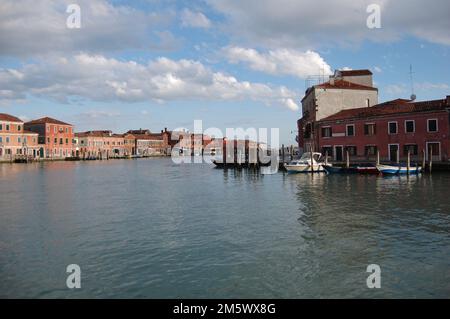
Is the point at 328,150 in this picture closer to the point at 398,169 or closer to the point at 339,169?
the point at 339,169

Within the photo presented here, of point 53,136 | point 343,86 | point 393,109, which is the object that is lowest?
point 393,109

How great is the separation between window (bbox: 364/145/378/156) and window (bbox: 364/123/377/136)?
135 cm

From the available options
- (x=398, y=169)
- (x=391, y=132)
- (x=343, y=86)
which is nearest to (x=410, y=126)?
(x=391, y=132)

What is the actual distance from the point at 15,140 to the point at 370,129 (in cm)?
6305

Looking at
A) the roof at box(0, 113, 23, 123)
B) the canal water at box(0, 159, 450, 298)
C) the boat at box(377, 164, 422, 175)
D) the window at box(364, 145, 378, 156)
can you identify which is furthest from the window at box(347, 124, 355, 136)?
the roof at box(0, 113, 23, 123)

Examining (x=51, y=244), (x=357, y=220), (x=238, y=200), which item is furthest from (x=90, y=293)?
(x=238, y=200)

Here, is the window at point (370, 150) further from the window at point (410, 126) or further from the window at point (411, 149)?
the window at point (410, 126)

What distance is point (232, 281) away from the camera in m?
8.64

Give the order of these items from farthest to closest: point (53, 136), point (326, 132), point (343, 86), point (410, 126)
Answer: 1. point (53, 136)
2. point (343, 86)
3. point (326, 132)
4. point (410, 126)

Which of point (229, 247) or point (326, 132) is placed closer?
point (229, 247)

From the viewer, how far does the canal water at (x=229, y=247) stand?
838 centimetres

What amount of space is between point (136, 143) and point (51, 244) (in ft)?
381

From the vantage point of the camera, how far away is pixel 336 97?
161 ft

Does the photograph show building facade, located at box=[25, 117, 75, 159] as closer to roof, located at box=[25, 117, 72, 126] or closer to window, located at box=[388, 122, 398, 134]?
roof, located at box=[25, 117, 72, 126]
